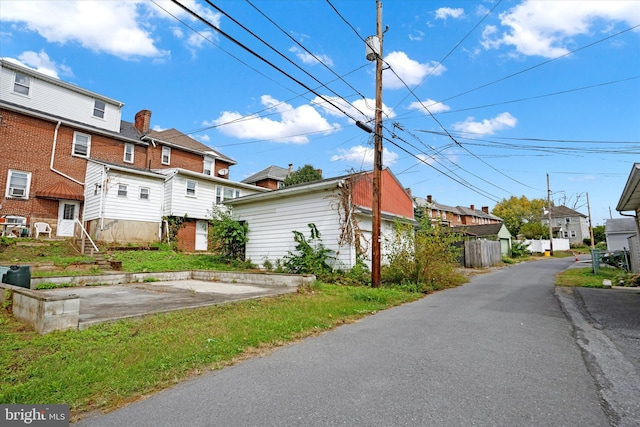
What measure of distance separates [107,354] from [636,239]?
19.5 m

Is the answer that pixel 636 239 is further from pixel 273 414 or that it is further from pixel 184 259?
pixel 184 259

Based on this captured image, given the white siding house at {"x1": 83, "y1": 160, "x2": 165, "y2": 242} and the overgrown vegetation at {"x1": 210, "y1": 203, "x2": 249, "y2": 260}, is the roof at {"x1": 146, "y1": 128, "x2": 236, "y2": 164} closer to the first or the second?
the white siding house at {"x1": 83, "y1": 160, "x2": 165, "y2": 242}

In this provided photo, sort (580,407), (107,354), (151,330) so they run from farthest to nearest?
(151,330), (107,354), (580,407)

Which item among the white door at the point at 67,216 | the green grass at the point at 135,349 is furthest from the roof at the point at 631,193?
the white door at the point at 67,216

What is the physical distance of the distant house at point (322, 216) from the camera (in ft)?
42.0

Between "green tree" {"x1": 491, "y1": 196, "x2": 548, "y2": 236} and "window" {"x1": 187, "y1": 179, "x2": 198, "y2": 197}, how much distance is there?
4581 centimetres

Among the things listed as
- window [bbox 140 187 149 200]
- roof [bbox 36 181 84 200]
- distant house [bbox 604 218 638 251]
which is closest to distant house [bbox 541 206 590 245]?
distant house [bbox 604 218 638 251]

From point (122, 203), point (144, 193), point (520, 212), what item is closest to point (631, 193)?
point (144, 193)

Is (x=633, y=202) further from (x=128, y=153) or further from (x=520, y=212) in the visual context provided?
(x=520, y=212)

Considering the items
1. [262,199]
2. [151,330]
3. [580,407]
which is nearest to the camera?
[580,407]

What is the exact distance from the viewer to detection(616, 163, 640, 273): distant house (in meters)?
8.84

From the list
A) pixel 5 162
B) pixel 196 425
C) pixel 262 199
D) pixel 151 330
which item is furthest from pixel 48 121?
pixel 196 425

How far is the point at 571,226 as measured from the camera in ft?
195

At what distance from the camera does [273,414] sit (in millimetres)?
2893
